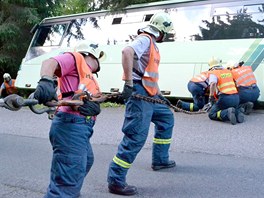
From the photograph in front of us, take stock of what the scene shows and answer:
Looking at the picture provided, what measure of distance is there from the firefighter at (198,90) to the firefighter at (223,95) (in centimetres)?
31

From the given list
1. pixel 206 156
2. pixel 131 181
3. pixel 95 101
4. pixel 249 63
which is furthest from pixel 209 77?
pixel 95 101

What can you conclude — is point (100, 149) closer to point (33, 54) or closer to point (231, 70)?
point (231, 70)

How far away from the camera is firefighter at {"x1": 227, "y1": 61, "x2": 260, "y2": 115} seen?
7898mm

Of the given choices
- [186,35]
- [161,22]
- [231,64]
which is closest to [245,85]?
[231,64]

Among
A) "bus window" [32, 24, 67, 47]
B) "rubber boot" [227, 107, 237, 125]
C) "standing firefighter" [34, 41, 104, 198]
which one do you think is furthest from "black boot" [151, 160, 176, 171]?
"bus window" [32, 24, 67, 47]

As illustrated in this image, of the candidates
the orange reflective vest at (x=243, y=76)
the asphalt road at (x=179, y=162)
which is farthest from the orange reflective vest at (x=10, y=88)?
the orange reflective vest at (x=243, y=76)

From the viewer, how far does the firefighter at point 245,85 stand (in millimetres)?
7898

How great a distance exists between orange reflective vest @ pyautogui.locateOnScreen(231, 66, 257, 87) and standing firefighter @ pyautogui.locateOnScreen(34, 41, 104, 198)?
5328 millimetres

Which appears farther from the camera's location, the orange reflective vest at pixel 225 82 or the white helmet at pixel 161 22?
the orange reflective vest at pixel 225 82

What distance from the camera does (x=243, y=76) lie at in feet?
25.9

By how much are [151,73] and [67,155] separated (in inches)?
63.3

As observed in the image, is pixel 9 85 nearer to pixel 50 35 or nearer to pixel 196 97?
pixel 50 35

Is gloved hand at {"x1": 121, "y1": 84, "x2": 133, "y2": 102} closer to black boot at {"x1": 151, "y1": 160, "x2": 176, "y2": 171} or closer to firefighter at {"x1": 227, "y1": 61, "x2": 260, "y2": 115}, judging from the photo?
black boot at {"x1": 151, "y1": 160, "x2": 176, "y2": 171}

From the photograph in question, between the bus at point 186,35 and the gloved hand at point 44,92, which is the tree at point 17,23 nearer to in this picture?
the bus at point 186,35
